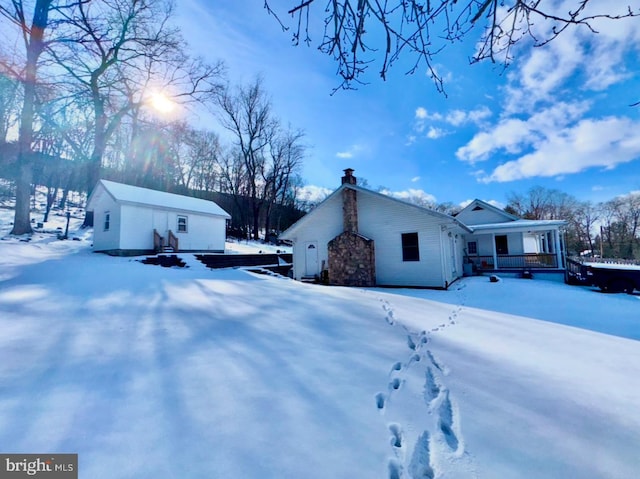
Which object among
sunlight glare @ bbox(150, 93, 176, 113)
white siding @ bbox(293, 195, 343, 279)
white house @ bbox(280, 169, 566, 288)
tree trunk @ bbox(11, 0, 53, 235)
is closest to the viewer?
white house @ bbox(280, 169, 566, 288)

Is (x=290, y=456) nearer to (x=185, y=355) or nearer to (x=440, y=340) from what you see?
(x=185, y=355)

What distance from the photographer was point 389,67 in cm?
296

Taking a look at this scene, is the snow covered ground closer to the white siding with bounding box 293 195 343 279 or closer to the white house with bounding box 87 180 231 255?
the white siding with bounding box 293 195 343 279

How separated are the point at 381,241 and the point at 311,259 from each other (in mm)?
3771

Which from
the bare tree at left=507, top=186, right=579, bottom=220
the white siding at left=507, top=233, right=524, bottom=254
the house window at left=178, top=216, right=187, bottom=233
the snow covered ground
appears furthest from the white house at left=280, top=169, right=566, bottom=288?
the bare tree at left=507, top=186, right=579, bottom=220

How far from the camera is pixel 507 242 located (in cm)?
1714

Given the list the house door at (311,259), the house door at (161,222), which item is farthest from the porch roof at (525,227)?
the house door at (161,222)

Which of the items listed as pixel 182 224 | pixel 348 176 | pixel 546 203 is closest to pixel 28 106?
pixel 182 224

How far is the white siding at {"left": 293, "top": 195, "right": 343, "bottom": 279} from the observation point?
13430mm

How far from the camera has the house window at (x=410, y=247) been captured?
38.4 feet

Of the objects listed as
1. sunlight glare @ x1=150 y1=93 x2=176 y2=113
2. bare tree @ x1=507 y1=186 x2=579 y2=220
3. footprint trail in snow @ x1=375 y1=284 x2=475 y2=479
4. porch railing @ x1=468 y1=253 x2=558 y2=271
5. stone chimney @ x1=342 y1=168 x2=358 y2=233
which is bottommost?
footprint trail in snow @ x1=375 y1=284 x2=475 y2=479

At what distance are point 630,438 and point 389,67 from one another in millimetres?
3738

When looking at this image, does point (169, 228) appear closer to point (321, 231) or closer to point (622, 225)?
point (321, 231)

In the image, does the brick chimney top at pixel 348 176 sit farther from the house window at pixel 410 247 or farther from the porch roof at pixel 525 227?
the porch roof at pixel 525 227
